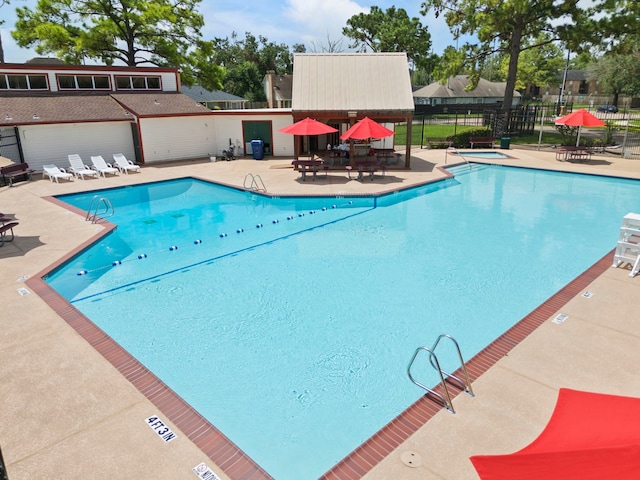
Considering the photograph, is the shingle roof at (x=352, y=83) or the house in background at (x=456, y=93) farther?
the house in background at (x=456, y=93)

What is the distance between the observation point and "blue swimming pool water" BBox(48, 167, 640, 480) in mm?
6473

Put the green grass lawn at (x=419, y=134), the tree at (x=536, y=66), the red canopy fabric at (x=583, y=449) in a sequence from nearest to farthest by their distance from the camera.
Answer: the red canopy fabric at (x=583, y=449) < the green grass lawn at (x=419, y=134) < the tree at (x=536, y=66)

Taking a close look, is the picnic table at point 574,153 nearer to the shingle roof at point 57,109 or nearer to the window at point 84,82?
the shingle roof at point 57,109

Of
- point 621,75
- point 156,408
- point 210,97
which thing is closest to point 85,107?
point 156,408

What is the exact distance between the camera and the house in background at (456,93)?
64.6m

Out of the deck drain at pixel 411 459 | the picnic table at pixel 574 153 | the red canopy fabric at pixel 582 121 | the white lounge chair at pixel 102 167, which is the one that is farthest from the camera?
the picnic table at pixel 574 153

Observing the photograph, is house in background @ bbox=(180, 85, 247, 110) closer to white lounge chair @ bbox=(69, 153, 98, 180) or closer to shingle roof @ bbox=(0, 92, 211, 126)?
shingle roof @ bbox=(0, 92, 211, 126)

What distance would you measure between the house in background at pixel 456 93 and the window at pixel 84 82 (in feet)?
157

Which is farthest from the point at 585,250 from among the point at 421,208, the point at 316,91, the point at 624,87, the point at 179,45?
the point at 624,87

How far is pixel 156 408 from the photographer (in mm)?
5633

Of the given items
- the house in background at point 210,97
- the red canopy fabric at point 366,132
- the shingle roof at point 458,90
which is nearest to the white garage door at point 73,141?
the red canopy fabric at point 366,132

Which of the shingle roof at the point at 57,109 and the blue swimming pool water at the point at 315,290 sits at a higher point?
the shingle roof at the point at 57,109

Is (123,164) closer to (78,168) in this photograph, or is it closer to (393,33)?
(78,168)

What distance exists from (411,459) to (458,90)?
227 ft
